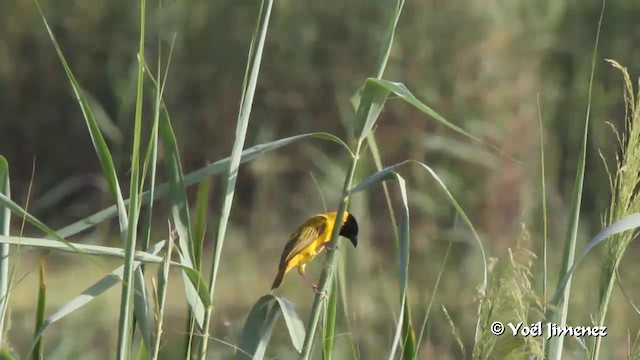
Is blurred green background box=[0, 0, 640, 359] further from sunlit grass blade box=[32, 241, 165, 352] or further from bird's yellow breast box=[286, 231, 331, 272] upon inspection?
sunlit grass blade box=[32, 241, 165, 352]

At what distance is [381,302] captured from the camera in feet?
4.26

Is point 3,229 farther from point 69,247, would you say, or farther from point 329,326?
point 329,326

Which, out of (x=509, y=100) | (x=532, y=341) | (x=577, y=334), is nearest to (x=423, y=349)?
(x=509, y=100)

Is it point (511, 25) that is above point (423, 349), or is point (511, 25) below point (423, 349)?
above

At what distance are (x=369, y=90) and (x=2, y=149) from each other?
51.4 inches

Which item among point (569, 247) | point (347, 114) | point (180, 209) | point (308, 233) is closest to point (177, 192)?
point (180, 209)

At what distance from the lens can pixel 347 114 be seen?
1648 mm

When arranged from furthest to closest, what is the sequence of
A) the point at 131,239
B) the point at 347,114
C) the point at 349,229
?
the point at 347,114 → the point at 349,229 → the point at 131,239

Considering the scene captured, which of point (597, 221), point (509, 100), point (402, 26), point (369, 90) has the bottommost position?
point (597, 221)

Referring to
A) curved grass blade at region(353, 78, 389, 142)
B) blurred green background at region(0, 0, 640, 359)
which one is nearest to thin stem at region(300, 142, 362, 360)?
curved grass blade at region(353, 78, 389, 142)

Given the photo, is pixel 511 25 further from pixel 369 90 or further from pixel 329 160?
pixel 369 90

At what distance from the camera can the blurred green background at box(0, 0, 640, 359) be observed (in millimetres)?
1528

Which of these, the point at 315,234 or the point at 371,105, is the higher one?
the point at 371,105

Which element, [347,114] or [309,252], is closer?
[309,252]
